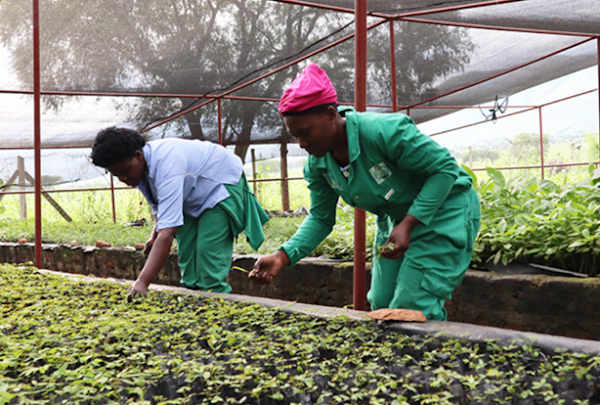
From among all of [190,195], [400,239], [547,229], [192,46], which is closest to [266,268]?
[400,239]

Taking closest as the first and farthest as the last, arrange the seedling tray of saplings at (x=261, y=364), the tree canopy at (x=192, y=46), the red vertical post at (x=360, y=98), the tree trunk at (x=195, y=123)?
the seedling tray of saplings at (x=261, y=364) < the red vertical post at (x=360, y=98) < the tree canopy at (x=192, y=46) < the tree trunk at (x=195, y=123)

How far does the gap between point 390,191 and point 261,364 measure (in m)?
0.90

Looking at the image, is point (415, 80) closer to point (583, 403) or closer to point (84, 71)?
point (84, 71)

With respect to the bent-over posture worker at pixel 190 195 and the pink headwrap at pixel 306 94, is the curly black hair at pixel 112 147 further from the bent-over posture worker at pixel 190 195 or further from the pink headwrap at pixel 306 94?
the pink headwrap at pixel 306 94

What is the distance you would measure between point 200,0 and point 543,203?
3868 mm

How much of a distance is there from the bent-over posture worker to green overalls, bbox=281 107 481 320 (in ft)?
2.87

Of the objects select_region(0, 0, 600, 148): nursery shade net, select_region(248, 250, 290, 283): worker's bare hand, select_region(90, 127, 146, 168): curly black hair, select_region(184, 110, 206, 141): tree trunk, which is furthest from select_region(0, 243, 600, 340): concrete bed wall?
select_region(184, 110, 206, 141): tree trunk

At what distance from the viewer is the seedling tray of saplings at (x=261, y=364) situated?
150 cm

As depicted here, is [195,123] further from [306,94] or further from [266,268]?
[306,94]

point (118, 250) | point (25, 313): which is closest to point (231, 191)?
point (25, 313)

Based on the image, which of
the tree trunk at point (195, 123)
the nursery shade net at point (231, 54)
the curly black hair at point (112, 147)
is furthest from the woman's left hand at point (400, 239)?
the tree trunk at point (195, 123)

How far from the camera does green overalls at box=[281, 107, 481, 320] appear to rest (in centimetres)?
211

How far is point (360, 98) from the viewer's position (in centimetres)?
291

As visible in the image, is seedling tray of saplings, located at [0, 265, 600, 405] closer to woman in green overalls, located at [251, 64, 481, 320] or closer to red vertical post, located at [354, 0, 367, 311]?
woman in green overalls, located at [251, 64, 481, 320]
